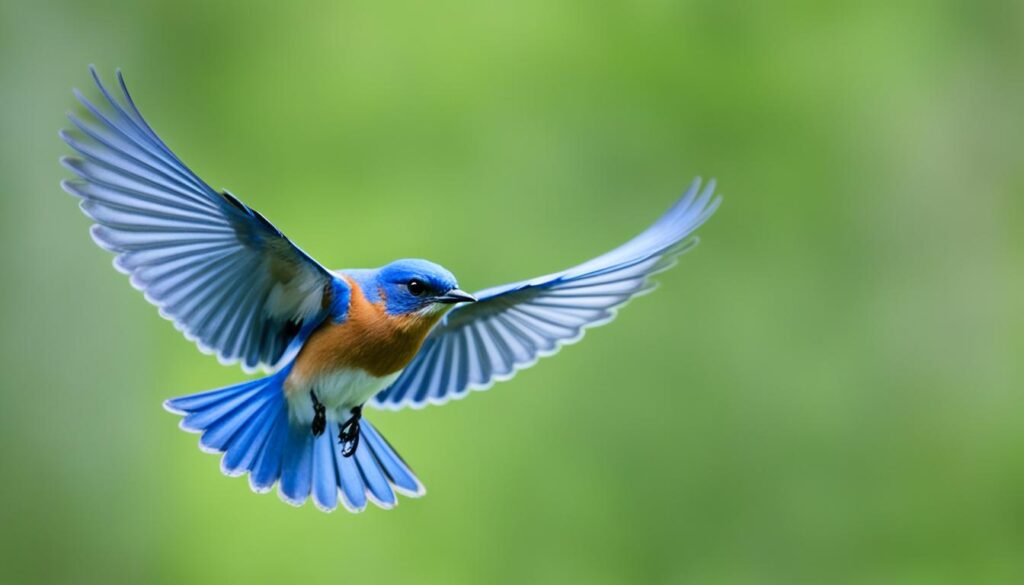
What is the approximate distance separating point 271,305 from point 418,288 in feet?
1.46

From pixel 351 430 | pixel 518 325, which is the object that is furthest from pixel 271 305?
pixel 518 325

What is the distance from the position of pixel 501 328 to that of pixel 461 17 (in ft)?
18.2

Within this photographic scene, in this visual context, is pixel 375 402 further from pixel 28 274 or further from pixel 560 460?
pixel 28 274

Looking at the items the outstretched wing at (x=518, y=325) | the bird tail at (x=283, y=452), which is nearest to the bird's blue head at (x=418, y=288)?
the bird tail at (x=283, y=452)

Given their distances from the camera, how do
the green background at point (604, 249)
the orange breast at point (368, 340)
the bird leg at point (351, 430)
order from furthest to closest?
the green background at point (604, 249)
the bird leg at point (351, 430)
the orange breast at point (368, 340)

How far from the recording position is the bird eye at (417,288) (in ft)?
8.41

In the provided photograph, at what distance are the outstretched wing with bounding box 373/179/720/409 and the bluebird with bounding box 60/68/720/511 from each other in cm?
4

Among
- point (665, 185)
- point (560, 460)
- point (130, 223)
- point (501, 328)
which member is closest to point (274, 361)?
point (130, 223)

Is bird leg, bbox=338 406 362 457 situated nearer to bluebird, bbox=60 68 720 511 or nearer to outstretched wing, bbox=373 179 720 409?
bluebird, bbox=60 68 720 511

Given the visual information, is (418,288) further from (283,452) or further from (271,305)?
(283,452)

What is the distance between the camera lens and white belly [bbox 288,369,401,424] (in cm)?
277

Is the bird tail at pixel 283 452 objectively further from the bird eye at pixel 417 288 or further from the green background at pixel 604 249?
the green background at pixel 604 249

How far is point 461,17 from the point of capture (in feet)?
29.1

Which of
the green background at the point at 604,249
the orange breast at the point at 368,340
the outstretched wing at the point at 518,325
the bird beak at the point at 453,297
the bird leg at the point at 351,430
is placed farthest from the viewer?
the green background at the point at 604,249
